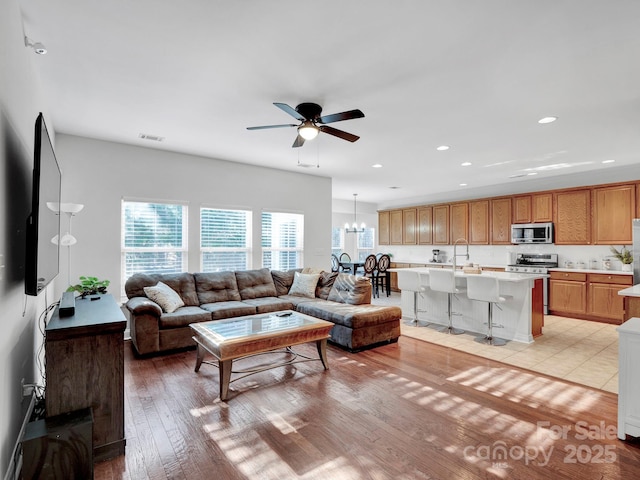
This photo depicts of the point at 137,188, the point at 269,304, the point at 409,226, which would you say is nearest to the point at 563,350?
the point at 269,304

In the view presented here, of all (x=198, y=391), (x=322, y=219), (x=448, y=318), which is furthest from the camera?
(x=322, y=219)

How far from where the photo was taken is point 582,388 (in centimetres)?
315

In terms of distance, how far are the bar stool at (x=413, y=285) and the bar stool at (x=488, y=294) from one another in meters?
0.86

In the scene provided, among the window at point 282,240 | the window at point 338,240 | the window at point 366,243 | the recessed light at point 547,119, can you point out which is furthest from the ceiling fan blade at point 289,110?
the window at point 366,243

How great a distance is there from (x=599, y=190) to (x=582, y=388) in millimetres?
4511

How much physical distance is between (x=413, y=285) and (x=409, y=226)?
425 cm

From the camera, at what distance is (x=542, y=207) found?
6773mm

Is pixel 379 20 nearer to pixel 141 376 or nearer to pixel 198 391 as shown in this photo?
pixel 198 391

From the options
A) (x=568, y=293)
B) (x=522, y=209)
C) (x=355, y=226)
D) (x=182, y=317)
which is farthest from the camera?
(x=355, y=226)

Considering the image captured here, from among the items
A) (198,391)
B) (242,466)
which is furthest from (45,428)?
(198,391)

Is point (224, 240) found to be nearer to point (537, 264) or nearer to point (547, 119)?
point (547, 119)

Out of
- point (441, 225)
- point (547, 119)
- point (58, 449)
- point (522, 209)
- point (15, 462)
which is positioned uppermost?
point (547, 119)

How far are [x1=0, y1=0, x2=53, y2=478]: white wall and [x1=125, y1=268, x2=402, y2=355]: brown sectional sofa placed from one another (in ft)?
5.33

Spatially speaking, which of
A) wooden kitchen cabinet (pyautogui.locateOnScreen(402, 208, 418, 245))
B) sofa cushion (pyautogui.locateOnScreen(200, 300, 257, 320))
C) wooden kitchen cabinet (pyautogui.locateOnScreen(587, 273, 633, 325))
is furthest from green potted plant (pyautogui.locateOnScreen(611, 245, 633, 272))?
sofa cushion (pyautogui.locateOnScreen(200, 300, 257, 320))
